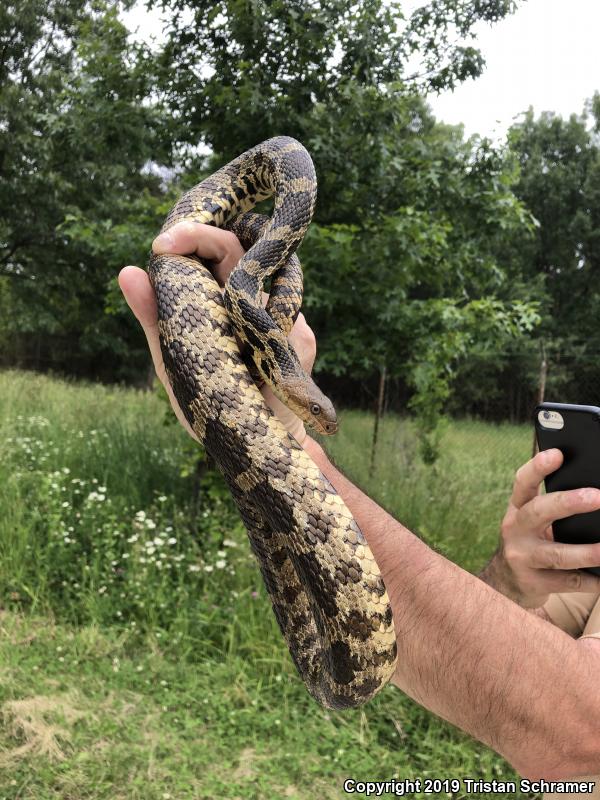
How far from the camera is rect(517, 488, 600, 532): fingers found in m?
2.04

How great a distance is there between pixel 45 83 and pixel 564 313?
83.0 feet

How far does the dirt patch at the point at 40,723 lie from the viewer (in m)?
3.82

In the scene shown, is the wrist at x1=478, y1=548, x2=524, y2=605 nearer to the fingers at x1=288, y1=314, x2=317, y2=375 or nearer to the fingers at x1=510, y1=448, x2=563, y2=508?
the fingers at x1=510, y1=448, x2=563, y2=508

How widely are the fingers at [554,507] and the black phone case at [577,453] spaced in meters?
0.05

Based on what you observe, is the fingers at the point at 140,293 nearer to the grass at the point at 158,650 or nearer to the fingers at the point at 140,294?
the fingers at the point at 140,294

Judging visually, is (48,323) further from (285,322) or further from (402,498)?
(285,322)

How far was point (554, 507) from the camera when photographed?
85.0 inches

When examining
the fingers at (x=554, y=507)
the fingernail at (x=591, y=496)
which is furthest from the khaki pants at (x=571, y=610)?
the fingernail at (x=591, y=496)

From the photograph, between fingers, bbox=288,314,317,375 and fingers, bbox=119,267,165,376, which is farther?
fingers, bbox=288,314,317,375

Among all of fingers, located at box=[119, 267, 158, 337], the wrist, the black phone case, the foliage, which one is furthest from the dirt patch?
the foliage

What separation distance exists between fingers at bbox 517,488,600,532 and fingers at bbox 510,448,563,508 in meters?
0.04

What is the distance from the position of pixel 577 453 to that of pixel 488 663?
72 centimetres

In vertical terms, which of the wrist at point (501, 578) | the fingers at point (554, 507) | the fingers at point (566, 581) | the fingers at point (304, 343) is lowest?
the wrist at point (501, 578)

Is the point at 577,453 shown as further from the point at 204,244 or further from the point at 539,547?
the point at 204,244
